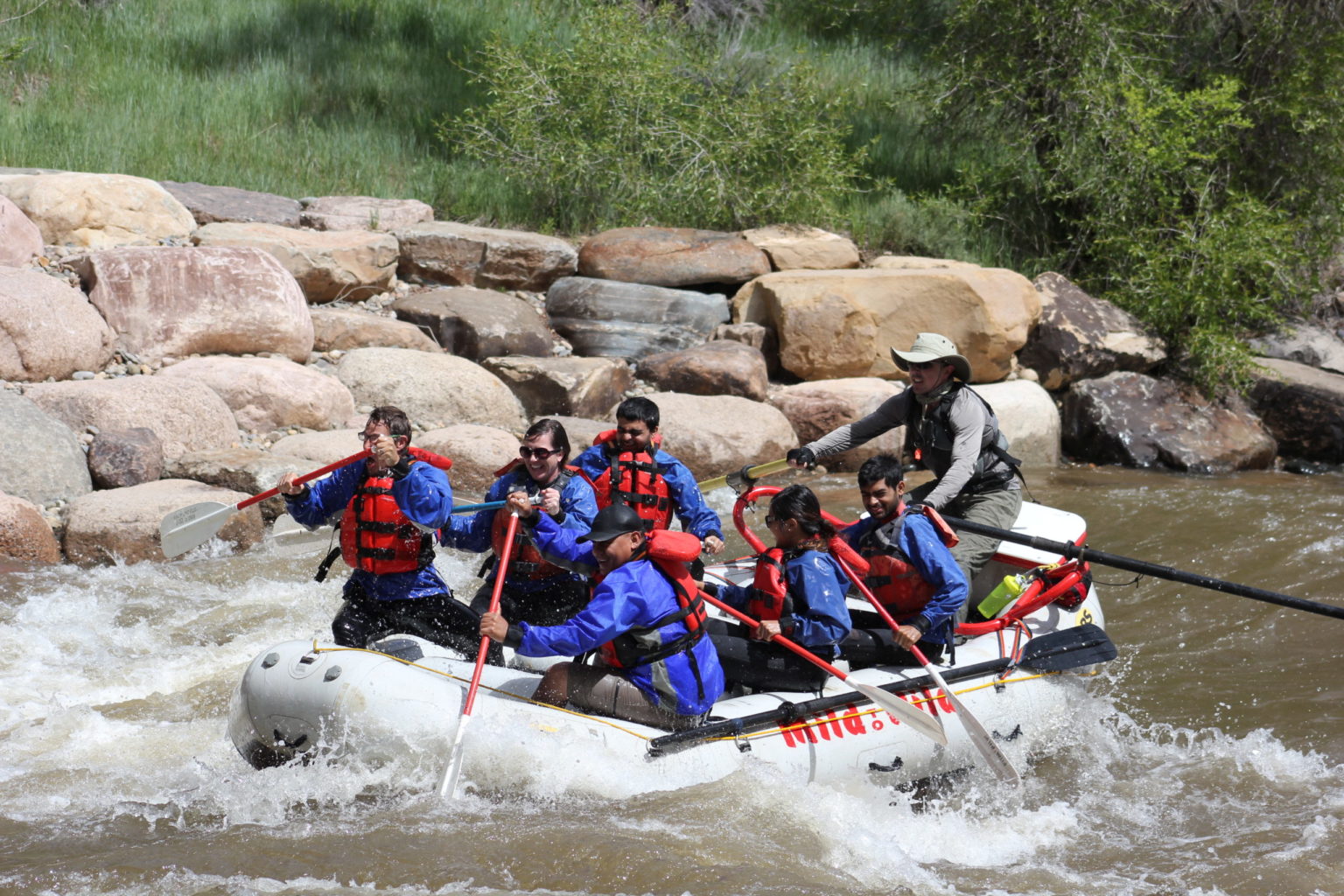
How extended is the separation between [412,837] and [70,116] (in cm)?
1041

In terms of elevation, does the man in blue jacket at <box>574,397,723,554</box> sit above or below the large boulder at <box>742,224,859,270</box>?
above

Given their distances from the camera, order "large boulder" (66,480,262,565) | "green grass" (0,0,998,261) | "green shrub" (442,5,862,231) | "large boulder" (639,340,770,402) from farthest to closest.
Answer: "green shrub" (442,5,862,231) < "green grass" (0,0,998,261) < "large boulder" (639,340,770,402) < "large boulder" (66,480,262,565)

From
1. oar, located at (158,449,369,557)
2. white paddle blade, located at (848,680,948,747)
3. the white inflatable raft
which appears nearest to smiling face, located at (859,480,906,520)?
the white inflatable raft

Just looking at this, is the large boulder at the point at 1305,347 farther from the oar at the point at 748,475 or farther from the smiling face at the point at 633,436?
the smiling face at the point at 633,436

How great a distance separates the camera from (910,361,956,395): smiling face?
5246 mm

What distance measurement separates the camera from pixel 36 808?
4098mm

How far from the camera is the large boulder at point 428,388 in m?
9.05

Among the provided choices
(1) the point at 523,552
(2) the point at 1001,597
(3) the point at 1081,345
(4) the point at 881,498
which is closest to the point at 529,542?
(1) the point at 523,552

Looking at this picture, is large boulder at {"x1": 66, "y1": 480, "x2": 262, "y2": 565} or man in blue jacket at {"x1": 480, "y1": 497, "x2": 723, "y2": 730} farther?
large boulder at {"x1": 66, "y1": 480, "x2": 262, "y2": 565}

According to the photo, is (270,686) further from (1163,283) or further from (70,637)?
(1163,283)

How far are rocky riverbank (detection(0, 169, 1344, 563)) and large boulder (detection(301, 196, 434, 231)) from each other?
0.03 metres

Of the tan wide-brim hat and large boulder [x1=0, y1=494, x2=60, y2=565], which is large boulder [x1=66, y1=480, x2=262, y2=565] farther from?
the tan wide-brim hat

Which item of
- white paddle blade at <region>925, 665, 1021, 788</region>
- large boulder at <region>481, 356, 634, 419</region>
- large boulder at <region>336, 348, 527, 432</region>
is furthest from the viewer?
large boulder at <region>481, 356, 634, 419</region>

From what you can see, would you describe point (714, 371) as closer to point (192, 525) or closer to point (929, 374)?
point (929, 374)
